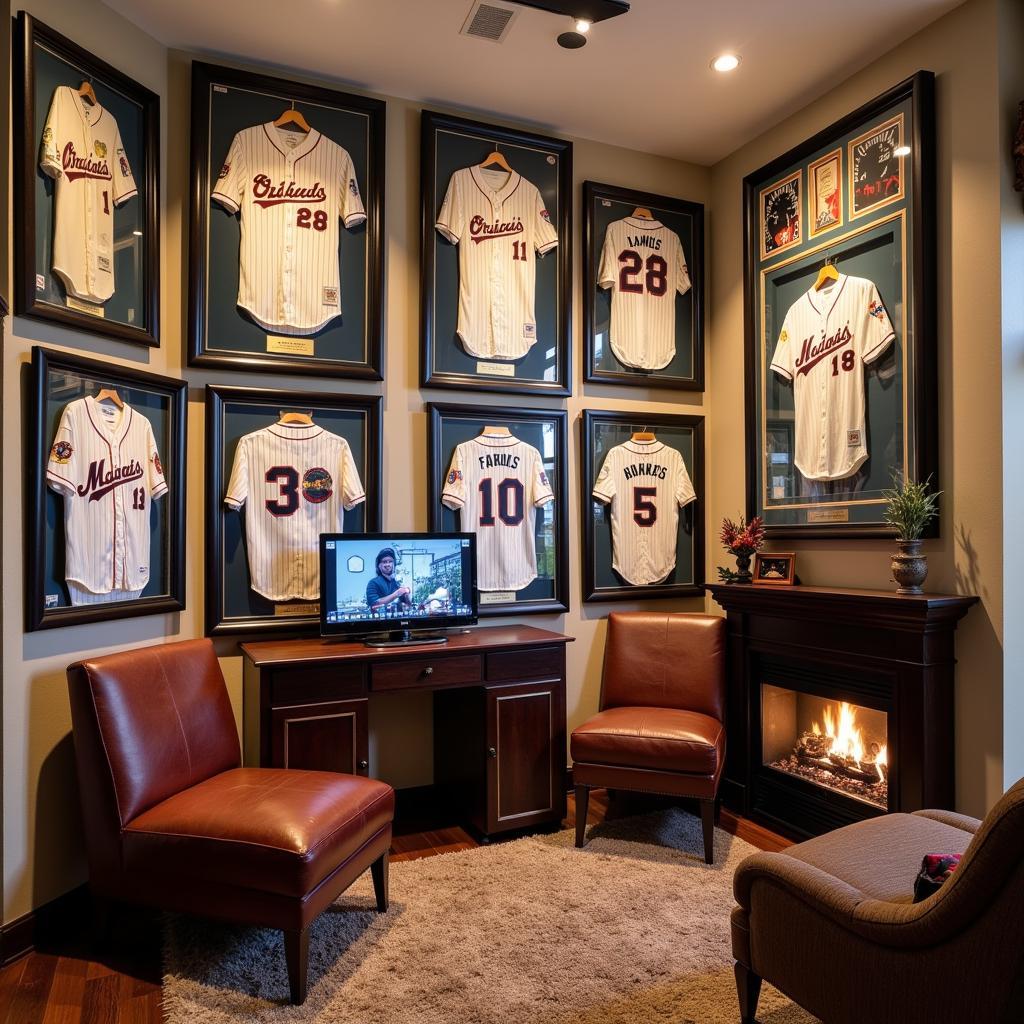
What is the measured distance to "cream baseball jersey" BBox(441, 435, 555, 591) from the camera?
12.1 feet

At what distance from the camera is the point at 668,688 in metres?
3.66

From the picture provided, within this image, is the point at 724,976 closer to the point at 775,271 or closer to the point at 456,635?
the point at 456,635

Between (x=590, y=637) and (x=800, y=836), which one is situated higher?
(x=590, y=637)

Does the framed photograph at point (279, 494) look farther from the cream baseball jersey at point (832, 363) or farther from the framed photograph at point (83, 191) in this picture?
the cream baseball jersey at point (832, 363)

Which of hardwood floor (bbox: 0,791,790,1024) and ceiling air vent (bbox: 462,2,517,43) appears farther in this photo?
ceiling air vent (bbox: 462,2,517,43)

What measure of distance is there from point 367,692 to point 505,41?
278 centimetres

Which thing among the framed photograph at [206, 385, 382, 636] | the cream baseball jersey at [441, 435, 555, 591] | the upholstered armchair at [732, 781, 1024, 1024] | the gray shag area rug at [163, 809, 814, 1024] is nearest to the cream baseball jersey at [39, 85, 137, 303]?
the framed photograph at [206, 385, 382, 636]

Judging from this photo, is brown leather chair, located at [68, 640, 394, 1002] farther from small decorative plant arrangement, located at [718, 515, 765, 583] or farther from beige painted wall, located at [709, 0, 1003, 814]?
beige painted wall, located at [709, 0, 1003, 814]

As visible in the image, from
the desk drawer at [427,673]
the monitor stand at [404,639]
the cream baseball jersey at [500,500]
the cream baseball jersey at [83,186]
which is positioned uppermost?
the cream baseball jersey at [83,186]

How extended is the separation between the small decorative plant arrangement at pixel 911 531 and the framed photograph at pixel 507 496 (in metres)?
1.58

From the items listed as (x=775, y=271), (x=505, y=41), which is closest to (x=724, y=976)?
(x=775, y=271)

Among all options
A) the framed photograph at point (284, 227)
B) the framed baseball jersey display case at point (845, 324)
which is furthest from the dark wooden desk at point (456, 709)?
the framed baseball jersey display case at point (845, 324)

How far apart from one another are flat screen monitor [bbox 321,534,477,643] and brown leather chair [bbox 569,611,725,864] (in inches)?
31.6

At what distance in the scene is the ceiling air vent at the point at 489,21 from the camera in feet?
9.64
